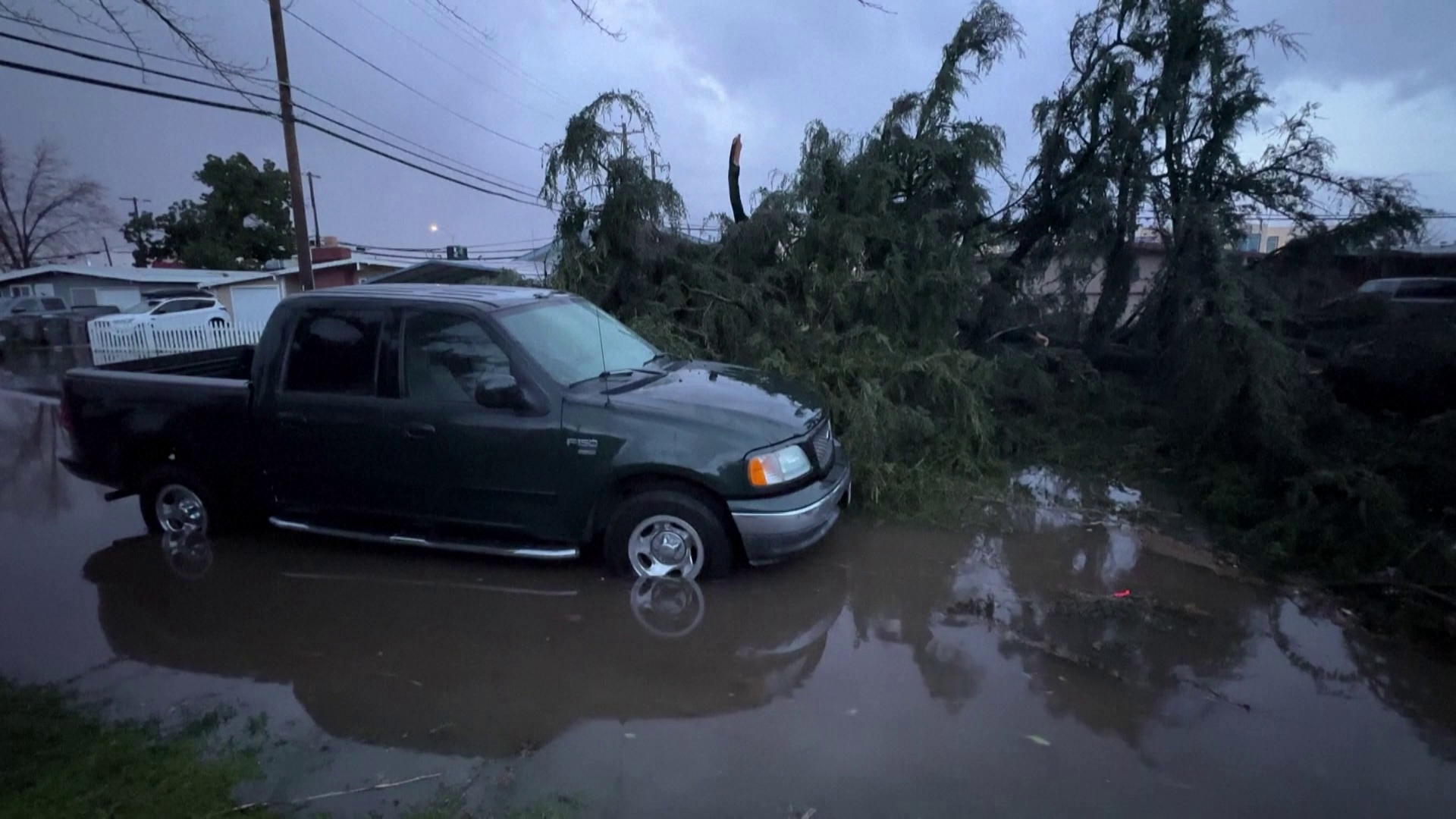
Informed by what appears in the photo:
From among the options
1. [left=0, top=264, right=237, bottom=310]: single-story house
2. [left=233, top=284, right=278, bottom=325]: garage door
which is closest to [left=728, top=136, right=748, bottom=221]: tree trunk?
[left=233, top=284, right=278, bottom=325]: garage door

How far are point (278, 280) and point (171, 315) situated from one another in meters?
12.4

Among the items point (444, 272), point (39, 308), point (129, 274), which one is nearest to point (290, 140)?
point (444, 272)

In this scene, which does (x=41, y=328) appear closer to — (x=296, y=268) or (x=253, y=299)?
(x=253, y=299)

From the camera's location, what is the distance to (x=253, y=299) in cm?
3419

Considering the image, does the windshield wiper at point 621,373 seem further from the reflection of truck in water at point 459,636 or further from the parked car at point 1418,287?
the parked car at point 1418,287

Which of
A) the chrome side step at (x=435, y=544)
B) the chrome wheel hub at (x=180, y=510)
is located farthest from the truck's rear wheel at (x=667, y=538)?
the chrome wheel hub at (x=180, y=510)

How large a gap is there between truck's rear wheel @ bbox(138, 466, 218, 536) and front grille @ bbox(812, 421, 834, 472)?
4048 mm

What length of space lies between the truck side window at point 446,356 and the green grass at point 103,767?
→ 82.1 inches

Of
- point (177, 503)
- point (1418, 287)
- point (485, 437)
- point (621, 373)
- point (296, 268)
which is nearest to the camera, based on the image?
point (485, 437)

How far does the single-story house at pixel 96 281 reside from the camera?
36188 mm

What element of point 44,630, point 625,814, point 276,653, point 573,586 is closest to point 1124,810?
point 625,814

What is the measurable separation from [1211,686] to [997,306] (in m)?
6.23

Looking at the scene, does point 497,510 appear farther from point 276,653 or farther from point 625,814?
point 625,814

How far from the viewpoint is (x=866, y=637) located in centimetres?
469
